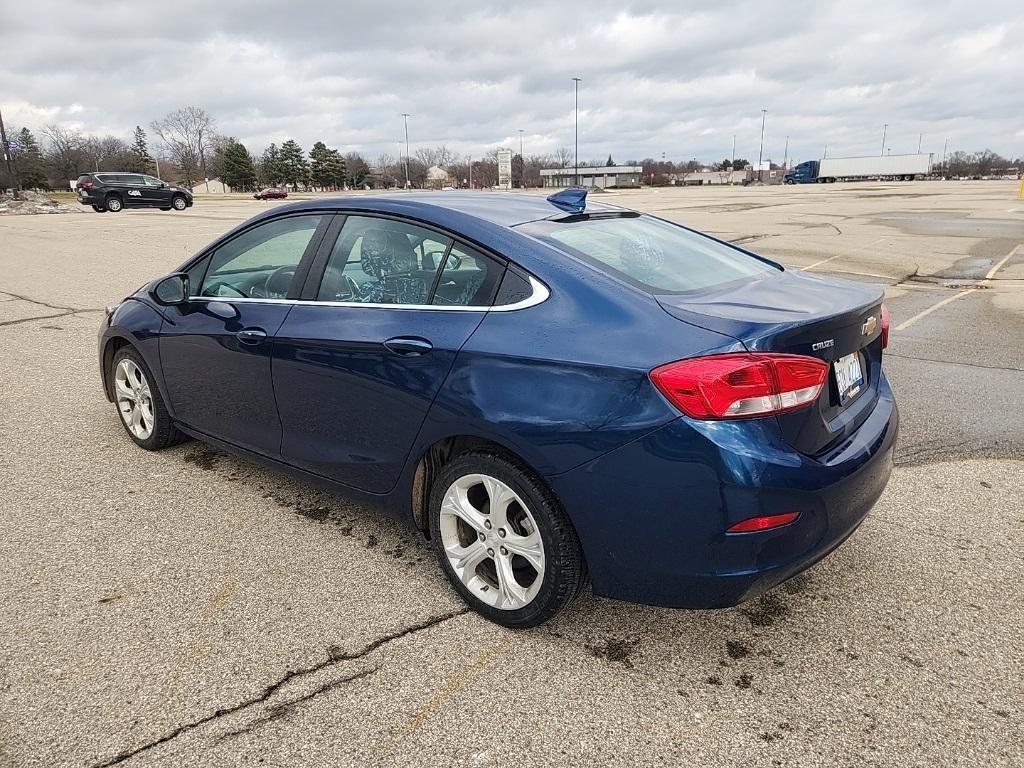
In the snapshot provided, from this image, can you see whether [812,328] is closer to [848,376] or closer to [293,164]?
[848,376]

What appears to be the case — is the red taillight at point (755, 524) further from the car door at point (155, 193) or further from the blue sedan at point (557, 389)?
the car door at point (155, 193)

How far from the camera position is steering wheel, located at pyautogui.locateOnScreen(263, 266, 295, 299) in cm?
339

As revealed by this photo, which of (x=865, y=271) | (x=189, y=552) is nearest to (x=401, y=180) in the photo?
(x=865, y=271)

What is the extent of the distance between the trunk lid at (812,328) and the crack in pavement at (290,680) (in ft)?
4.76

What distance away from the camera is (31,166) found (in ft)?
265

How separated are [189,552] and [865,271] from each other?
12.8 m

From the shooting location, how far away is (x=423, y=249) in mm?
2982

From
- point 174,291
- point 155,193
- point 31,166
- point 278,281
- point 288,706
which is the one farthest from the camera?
point 31,166

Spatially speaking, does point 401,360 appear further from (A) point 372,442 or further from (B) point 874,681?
(B) point 874,681

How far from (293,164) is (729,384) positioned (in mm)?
118092

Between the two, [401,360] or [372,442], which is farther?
[372,442]

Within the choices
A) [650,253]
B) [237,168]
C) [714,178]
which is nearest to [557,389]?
[650,253]

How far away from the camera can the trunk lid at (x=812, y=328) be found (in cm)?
226

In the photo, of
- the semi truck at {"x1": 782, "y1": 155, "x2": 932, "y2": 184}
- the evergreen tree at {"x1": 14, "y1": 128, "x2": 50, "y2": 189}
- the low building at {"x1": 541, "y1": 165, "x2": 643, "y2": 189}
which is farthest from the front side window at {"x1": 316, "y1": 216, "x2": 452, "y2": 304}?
the semi truck at {"x1": 782, "y1": 155, "x2": 932, "y2": 184}
